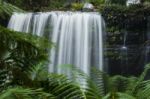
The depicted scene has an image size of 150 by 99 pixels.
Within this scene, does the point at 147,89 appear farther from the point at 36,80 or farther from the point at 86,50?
the point at 86,50

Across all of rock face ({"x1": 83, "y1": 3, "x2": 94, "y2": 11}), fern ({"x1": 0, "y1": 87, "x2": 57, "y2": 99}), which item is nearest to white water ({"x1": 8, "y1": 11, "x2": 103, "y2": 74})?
rock face ({"x1": 83, "y1": 3, "x2": 94, "y2": 11})

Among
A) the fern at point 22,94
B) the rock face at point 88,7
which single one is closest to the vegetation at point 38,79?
the fern at point 22,94

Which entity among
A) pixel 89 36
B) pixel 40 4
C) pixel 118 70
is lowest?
pixel 118 70

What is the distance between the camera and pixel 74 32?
1520 cm

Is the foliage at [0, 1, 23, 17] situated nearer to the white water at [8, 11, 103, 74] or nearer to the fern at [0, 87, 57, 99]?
the fern at [0, 87, 57, 99]

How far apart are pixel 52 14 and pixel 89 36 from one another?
1.36m

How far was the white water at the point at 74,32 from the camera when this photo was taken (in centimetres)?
1496

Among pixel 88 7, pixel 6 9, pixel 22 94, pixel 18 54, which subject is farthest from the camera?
pixel 88 7

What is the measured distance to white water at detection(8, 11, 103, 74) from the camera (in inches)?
589

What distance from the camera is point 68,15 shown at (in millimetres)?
15289

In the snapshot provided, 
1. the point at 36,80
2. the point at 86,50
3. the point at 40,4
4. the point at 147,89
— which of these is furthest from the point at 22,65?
the point at 40,4

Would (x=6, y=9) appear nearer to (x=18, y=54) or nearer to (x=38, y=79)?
(x=18, y=54)

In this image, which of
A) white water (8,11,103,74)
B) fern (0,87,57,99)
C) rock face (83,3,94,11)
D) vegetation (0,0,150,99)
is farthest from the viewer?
rock face (83,3,94,11)

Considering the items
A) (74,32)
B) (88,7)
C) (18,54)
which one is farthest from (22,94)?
(88,7)
